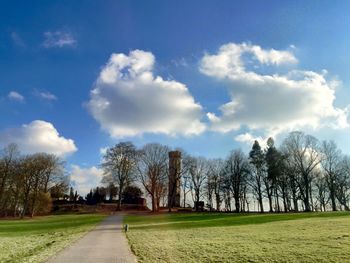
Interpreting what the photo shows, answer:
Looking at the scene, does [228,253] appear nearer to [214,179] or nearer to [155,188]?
[155,188]

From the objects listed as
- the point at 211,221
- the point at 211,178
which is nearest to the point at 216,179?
the point at 211,178

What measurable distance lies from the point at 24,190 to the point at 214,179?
133 feet

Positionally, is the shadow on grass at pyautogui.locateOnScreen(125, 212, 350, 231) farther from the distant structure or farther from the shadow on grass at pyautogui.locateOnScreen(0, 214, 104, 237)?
the distant structure

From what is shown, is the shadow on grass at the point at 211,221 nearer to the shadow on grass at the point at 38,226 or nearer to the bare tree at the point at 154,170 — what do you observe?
the shadow on grass at the point at 38,226

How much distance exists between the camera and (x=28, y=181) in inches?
2510

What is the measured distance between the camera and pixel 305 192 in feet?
217

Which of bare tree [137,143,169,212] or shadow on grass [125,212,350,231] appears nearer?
shadow on grass [125,212,350,231]

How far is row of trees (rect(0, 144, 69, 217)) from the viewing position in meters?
62.3

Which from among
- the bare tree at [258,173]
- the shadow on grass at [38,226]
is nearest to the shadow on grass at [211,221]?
the shadow on grass at [38,226]

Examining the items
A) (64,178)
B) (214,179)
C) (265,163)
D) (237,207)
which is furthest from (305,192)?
(64,178)

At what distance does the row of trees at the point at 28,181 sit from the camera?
6231 centimetres

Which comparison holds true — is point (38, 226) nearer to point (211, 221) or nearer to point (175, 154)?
point (211, 221)

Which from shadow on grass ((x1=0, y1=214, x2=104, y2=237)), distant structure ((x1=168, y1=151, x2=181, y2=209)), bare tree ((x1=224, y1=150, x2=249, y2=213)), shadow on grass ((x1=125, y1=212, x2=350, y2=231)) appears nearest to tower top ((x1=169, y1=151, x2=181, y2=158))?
distant structure ((x1=168, y1=151, x2=181, y2=209))

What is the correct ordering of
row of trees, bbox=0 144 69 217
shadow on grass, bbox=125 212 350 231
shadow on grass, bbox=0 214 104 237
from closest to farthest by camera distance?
shadow on grass, bbox=0 214 104 237 → shadow on grass, bbox=125 212 350 231 → row of trees, bbox=0 144 69 217
